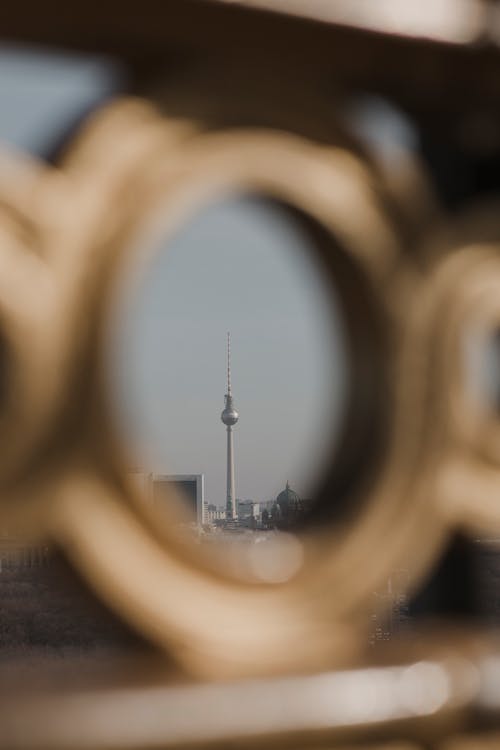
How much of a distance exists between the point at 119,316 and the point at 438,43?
1.24 ft

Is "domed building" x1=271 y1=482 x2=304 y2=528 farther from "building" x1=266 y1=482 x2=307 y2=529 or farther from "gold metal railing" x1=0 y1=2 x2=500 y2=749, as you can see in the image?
"gold metal railing" x1=0 y1=2 x2=500 y2=749

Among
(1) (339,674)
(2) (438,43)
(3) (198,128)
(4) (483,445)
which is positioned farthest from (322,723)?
(2) (438,43)

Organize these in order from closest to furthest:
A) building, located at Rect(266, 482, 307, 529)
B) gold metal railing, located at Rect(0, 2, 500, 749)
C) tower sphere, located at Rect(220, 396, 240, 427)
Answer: gold metal railing, located at Rect(0, 2, 500, 749), building, located at Rect(266, 482, 307, 529), tower sphere, located at Rect(220, 396, 240, 427)

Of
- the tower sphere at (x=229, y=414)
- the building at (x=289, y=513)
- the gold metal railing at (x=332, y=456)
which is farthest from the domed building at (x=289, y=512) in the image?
the tower sphere at (x=229, y=414)

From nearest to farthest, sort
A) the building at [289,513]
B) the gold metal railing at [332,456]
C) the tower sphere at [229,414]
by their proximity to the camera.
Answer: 1. the gold metal railing at [332,456]
2. the building at [289,513]
3. the tower sphere at [229,414]

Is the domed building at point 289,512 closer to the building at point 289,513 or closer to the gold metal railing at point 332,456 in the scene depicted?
the building at point 289,513

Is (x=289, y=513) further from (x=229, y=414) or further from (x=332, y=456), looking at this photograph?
(x=229, y=414)

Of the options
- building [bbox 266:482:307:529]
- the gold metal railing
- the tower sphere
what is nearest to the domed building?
building [bbox 266:482:307:529]

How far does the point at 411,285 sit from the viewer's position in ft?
3.10

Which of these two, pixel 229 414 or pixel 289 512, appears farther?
pixel 229 414

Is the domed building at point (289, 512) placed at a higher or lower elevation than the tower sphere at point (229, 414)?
lower

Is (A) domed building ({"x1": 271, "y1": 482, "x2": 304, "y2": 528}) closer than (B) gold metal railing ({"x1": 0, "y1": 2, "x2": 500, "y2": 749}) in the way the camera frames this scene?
No

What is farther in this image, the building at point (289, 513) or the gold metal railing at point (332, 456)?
the building at point (289, 513)

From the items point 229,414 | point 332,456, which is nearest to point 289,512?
point 332,456
